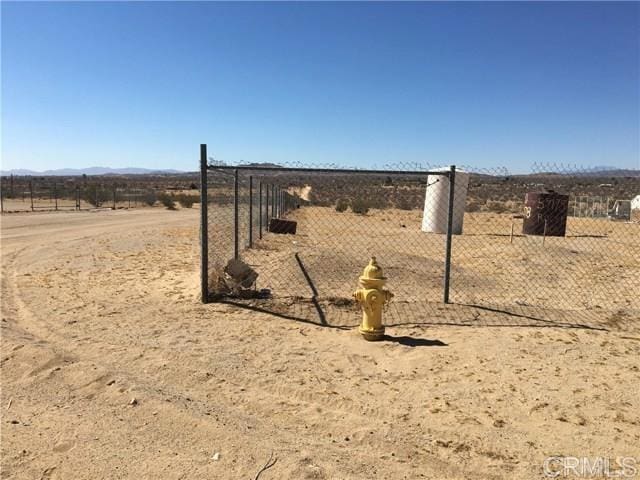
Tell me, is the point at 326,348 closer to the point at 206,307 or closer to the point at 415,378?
the point at 415,378

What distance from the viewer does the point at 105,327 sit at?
654 centimetres

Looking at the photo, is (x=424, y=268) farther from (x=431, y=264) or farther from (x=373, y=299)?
(x=373, y=299)

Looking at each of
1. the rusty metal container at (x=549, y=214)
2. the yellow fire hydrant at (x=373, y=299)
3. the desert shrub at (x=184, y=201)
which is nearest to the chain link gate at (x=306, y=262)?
the yellow fire hydrant at (x=373, y=299)

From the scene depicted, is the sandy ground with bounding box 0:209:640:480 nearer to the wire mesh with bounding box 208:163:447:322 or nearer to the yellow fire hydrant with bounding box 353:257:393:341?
the yellow fire hydrant with bounding box 353:257:393:341

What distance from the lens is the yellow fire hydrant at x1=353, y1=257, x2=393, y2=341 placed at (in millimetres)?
6094

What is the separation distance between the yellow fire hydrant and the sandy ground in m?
0.24

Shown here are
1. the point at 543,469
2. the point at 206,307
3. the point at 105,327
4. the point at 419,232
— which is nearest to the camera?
the point at 543,469

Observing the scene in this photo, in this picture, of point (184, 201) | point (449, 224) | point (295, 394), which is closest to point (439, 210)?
point (449, 224)

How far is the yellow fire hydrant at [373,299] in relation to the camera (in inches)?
240

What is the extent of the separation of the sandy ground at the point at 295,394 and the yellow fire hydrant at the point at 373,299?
0.79 feet

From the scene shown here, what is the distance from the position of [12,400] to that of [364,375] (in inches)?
118

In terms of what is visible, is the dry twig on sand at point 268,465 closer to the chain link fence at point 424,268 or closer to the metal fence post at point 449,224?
the chain link fence at point 424,268

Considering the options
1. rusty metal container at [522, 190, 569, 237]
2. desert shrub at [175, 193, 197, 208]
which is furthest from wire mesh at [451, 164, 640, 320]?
desert shrub at [175, 193, 197, 208]

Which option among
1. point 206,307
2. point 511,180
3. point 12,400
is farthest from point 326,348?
point 511,180
